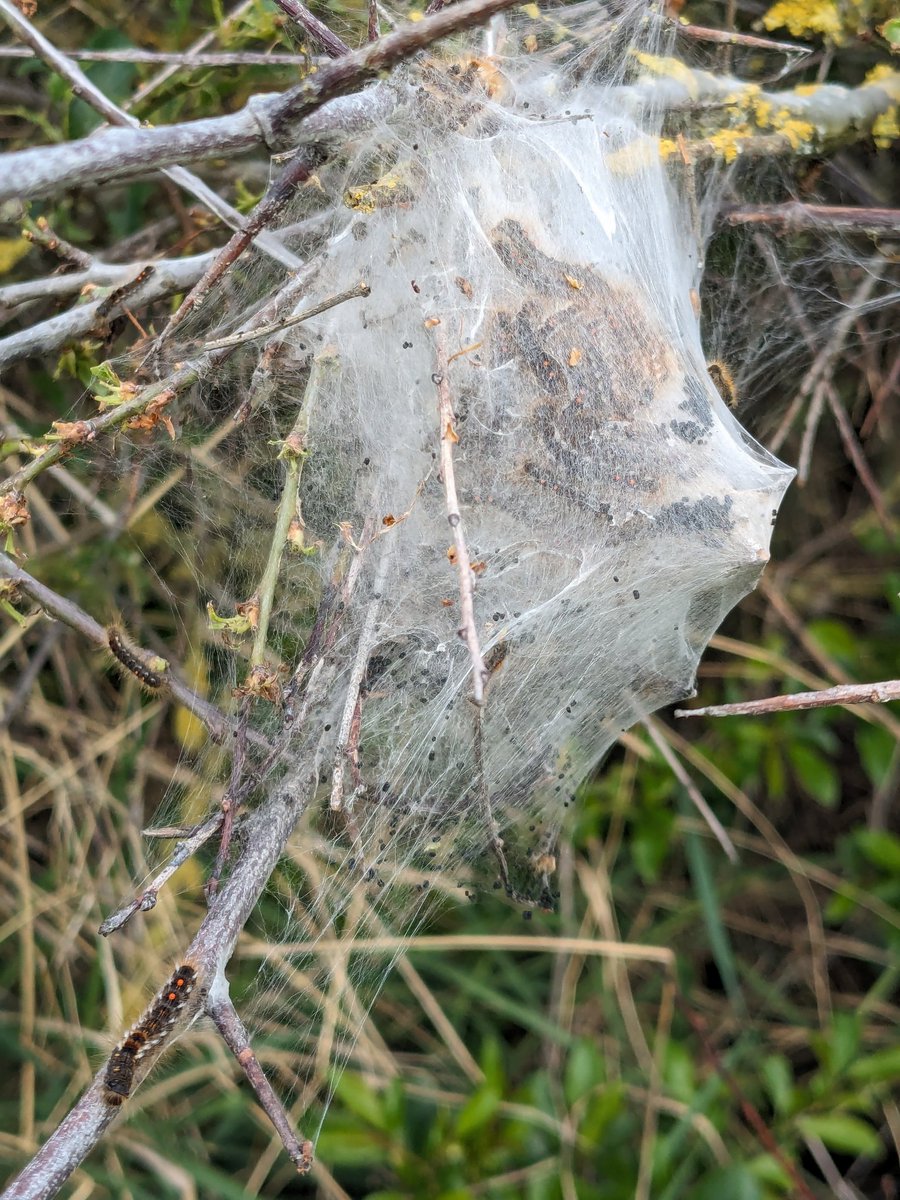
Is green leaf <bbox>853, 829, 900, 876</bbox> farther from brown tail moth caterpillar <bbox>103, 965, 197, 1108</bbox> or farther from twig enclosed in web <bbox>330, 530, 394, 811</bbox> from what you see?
brown tail moth caterpillar <bbox>103, 965, 197, 1108</bbox>

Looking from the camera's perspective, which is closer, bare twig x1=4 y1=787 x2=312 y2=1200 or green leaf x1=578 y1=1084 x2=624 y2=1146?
bare twig x1=4 y1=787 x2=312 y2=1200

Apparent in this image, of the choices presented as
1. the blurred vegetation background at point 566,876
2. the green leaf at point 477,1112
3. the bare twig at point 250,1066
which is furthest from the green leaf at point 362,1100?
the bare twig at point 250,1066

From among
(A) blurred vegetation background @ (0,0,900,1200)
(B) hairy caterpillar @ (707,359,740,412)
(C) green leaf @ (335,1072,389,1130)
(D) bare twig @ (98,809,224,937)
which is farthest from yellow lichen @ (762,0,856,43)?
(C) green leaf @ (335,1072,389,1130)

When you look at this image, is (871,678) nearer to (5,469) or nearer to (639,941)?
(639,941)

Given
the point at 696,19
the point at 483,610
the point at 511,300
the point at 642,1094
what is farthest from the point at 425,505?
the point at 642,1094

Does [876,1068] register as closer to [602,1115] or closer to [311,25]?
[602,1115]

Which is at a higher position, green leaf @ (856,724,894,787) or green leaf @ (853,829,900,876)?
green leaf @ (856,724,894,787)
